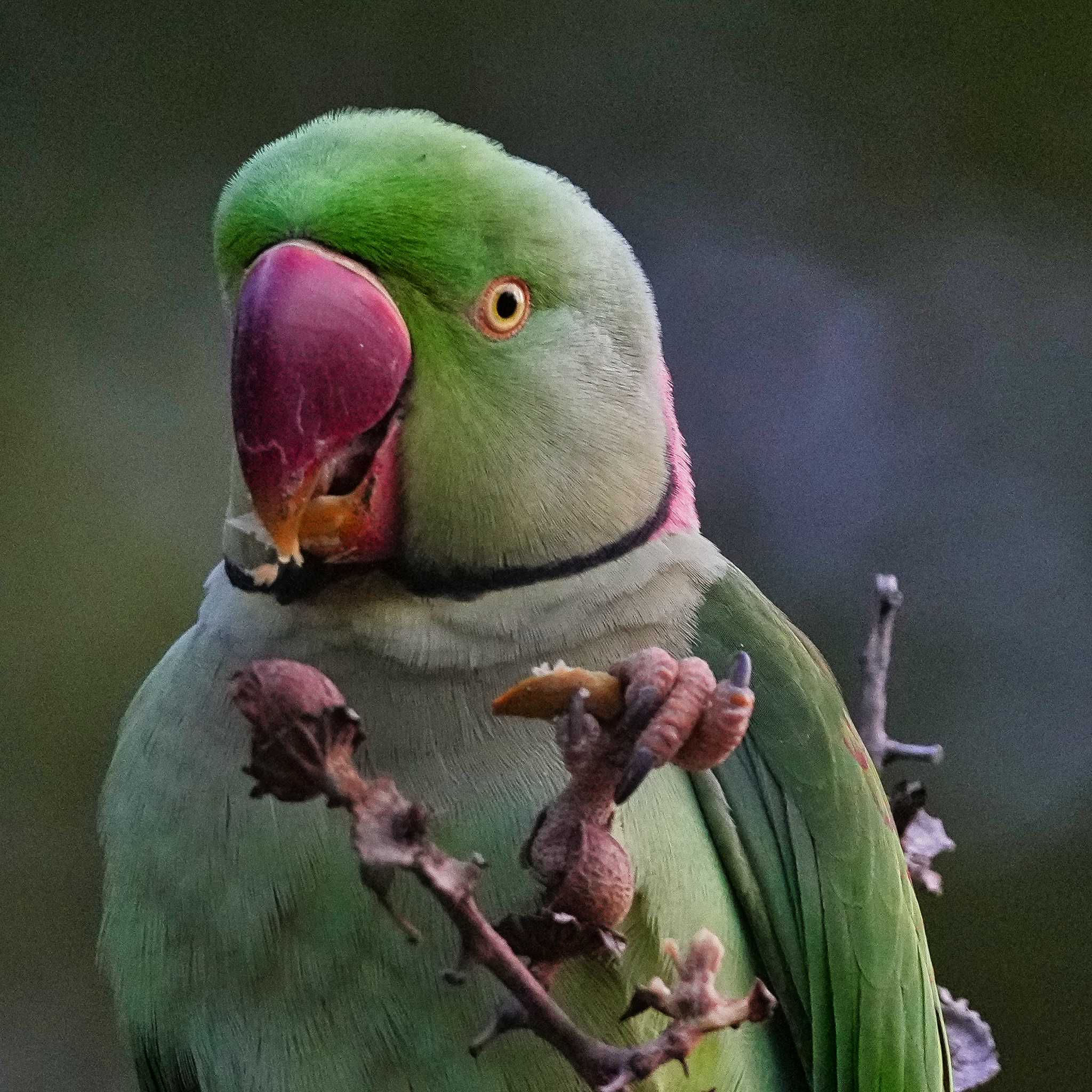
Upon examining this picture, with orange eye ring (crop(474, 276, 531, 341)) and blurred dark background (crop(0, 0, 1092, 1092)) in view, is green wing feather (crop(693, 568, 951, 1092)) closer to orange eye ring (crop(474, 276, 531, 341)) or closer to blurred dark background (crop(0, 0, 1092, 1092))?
orange eye ring (crop(474, 276, 531, 341))

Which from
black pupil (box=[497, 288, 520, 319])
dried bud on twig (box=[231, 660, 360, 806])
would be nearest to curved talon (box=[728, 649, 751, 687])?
dried bud on twig (box=[231, 660, 360, 806])

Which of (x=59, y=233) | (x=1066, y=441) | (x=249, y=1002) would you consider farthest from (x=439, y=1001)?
(x=1066, y=441)

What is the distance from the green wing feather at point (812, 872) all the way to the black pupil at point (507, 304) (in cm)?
38

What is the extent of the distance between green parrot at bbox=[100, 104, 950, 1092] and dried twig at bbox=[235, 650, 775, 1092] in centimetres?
38

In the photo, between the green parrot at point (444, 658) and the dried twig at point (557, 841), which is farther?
the green parrot at point (444, 658)

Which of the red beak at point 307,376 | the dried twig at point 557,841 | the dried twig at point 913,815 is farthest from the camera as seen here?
the dried twig at point 913,815

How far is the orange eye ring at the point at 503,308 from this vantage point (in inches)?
53.5

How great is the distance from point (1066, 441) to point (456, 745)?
3.53 metres

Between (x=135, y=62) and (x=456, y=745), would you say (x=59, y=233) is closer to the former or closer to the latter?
(x=135, y=62)

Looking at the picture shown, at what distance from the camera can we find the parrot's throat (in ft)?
4.57

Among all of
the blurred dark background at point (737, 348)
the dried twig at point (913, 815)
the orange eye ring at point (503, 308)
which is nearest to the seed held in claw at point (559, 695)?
the orange eye ring at point (503, 308)

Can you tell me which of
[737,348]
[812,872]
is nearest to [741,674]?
[812,872]

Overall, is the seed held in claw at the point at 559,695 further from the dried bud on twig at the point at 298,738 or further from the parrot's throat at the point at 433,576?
the parrot's throat at the point at 433,576

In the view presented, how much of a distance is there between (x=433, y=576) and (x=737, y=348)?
9.49ft
